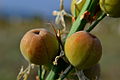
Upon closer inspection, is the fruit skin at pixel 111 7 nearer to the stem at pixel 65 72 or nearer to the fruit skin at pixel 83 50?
the fruit skin at pixel 83 50

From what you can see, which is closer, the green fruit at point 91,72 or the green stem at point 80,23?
the green stem at point 80,23

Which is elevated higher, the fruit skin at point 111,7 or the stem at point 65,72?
the fruit skin at point 111,7

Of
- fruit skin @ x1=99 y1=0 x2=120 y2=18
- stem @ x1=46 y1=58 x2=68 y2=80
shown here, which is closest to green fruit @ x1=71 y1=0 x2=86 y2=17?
Result: fruit skin @ x1=99 y1=0 x2=120 y2=18

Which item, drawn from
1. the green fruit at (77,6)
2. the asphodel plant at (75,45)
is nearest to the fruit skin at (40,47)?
the asphodel plant at (75,45)

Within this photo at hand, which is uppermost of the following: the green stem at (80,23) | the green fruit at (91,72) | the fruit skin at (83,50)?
the green stem at (80,23)

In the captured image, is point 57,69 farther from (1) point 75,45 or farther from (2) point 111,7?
(2) point 111,7

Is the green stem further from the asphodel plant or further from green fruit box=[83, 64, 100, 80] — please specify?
green fruit box=[83, 64, 100, 80]
